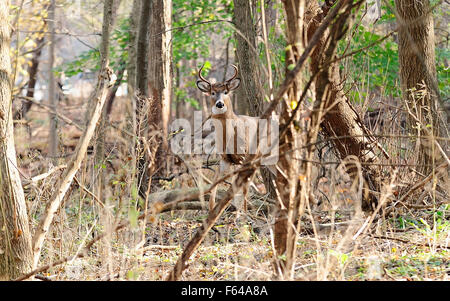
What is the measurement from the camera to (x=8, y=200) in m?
3.99

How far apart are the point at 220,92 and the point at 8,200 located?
3.90 m

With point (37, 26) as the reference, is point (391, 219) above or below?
below

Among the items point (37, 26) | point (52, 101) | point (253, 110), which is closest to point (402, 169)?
point (253, 110)

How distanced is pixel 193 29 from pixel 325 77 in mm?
10470

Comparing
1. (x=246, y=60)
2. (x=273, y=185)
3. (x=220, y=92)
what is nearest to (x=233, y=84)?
(x=220, y=92)

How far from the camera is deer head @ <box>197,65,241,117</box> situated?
7.25m

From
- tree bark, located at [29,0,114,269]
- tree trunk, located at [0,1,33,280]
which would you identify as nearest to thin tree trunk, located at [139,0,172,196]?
tree bark, located at [29,0,114,269]

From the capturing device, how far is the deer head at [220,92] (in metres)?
7.25

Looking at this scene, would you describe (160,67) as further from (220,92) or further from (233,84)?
(233,84)

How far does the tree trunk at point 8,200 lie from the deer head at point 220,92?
3413 millimetres

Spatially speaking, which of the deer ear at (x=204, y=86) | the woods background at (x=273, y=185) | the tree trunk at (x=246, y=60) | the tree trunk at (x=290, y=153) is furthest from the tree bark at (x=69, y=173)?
the deer ear at (x=204, y=86)

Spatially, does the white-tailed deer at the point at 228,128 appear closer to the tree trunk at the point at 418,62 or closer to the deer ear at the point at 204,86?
the deer ear at the point at 204,86

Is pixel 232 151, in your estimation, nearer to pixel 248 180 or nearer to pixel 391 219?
pixel 391 219

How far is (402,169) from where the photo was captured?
5.89 metres
